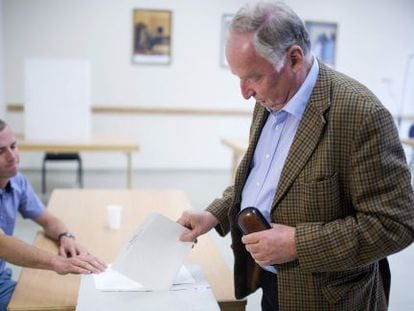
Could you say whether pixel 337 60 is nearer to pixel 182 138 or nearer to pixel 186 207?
pixel 182 138

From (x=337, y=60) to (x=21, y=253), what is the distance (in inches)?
210

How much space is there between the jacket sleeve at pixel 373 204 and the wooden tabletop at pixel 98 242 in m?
0.51

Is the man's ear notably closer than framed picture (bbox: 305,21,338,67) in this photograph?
Yes

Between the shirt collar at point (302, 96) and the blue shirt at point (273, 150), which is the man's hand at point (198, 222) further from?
the shirt collar at point (302, 96)

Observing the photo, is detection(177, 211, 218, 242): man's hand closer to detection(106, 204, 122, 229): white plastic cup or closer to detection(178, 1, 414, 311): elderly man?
detection(178, 1, 414, 311): elderly man

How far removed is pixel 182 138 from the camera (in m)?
5.79

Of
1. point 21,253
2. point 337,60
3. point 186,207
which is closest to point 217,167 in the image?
point 337,60

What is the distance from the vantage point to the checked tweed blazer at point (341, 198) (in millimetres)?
903

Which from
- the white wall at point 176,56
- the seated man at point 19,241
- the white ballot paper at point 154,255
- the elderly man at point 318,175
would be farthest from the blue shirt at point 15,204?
the white wall at point 176,56

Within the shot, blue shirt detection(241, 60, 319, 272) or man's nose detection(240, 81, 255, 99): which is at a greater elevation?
man's nose detection(240, 81, 255, 99)

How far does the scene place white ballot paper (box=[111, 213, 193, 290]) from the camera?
3.88ft

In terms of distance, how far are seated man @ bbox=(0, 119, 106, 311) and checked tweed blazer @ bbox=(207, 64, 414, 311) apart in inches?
26.7

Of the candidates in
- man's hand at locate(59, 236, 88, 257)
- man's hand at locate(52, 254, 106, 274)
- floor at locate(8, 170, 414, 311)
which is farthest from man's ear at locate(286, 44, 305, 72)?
floor at locate(8, 170, 414, 311)

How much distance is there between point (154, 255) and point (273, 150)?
0.43 m
